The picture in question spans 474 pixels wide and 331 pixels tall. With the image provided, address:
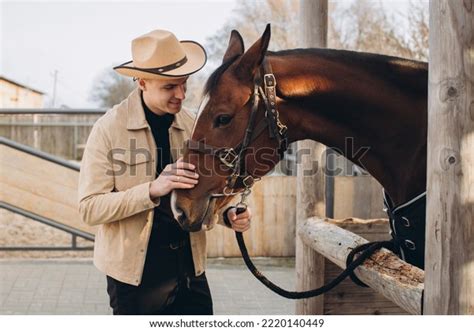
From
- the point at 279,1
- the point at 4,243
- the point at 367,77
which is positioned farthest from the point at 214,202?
the point at 279,1

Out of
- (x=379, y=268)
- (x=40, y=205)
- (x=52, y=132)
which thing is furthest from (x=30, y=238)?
(x=379, y=268)

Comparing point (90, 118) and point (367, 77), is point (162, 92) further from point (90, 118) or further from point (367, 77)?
point (90, 118)

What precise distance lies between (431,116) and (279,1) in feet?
22.0

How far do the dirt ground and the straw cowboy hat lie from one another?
4.48 m

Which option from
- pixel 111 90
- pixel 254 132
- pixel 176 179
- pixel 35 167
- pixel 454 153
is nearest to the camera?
pixel 454 153

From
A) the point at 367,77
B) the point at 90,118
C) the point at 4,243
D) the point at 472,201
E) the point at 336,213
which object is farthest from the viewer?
the point at 90,118

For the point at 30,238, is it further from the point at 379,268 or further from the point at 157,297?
the point at 379,268

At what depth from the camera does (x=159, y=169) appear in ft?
8.03

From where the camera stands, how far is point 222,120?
2.21 meters

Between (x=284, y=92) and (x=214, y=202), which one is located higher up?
(x=284, y=92)

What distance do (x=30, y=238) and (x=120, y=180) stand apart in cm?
525

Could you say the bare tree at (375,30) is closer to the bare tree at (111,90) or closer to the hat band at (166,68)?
the bare tree at (111,90)

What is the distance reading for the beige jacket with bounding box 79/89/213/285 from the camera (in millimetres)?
2309

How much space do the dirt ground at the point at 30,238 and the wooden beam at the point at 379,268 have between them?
402 centimetres
